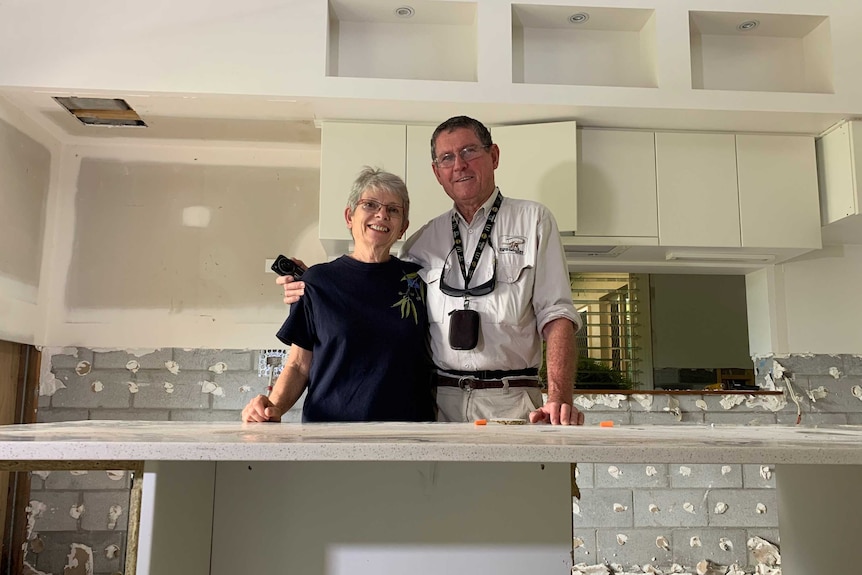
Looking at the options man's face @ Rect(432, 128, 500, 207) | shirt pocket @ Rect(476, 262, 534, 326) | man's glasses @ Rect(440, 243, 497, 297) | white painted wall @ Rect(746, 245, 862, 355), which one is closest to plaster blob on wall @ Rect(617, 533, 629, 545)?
white painted wall @ Rect(746, 245, 862, 355)

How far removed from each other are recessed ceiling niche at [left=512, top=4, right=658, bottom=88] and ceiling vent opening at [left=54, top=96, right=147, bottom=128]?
180 cm

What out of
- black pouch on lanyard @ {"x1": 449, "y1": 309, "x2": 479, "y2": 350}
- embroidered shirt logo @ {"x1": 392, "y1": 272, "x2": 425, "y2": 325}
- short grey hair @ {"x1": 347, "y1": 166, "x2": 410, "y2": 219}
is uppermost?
short grey hair @ {"x1": 347, "y1": 166, "x2": 410, "y2": 219}

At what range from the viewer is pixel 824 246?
11.5ft

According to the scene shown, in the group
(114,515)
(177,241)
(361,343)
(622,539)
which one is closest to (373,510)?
(361,343)

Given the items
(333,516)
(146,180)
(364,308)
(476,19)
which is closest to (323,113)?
(476,19)

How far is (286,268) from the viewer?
2.05m

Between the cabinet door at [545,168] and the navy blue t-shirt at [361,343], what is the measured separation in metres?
1.21

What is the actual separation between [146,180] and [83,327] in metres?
0.81

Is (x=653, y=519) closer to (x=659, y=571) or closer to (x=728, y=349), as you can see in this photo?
(x=659, y=571)

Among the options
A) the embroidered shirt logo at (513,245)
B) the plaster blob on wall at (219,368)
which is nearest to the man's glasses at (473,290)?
the embroidered shirt logo at (513,245)

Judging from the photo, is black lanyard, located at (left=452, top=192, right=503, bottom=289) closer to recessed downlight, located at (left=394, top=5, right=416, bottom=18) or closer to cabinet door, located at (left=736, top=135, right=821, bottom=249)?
recessed downlight, located at (left=394, top=5, right=416, bottom=18)

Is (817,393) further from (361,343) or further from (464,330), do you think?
(361,343)

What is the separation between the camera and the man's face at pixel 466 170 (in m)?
2.12

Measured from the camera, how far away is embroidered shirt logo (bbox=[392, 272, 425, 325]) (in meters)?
1.94
